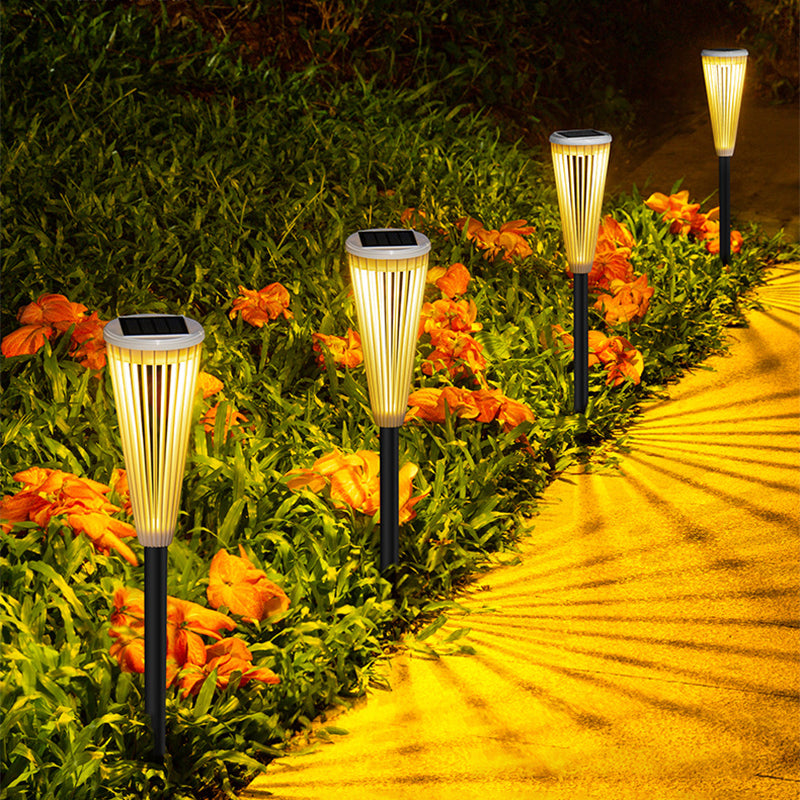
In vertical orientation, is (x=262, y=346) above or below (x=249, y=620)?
above

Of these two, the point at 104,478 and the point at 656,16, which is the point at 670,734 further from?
the point at 656,16

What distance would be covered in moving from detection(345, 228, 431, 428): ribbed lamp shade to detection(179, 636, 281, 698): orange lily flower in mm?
647

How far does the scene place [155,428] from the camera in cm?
216

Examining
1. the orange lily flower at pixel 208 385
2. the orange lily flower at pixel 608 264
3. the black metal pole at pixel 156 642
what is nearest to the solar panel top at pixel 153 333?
the black metal pole at pixel 156 642

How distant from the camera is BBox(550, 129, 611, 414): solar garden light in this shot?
3766 millimetres

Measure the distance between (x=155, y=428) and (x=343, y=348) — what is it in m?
1.73

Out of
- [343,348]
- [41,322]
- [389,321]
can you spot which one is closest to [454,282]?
[343,348]

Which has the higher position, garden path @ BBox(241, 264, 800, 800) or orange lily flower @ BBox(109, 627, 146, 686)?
orange lily flower @ BBox(109, 627, 146, 686)

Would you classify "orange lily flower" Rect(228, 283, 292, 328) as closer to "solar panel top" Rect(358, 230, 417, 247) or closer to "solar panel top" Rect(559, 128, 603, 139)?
"solar panel top" Rect(559, 128, 603, 139)

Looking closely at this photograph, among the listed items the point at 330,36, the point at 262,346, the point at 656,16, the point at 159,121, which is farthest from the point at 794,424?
the point at 656,16

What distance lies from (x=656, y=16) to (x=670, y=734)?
6.86 m

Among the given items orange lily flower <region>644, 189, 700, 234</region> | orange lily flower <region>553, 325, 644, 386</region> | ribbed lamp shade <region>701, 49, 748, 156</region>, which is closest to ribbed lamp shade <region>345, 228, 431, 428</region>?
orange lily flower <region>553, 325, 644, 386</region>

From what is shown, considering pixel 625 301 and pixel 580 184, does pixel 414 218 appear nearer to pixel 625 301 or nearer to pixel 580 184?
pixel 625 301

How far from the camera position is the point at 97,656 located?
2.53 m
